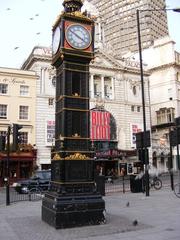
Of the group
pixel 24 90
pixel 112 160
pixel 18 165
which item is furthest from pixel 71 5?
pixel 112 160

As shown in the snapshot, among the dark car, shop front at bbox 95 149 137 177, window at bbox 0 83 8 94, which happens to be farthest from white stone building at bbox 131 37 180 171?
the dark car

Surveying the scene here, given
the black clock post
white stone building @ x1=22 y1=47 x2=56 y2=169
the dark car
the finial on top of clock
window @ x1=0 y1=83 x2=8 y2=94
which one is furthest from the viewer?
white stone building @ x1=22 y1=47 x2=56 y2=169

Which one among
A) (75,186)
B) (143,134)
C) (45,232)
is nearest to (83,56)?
(75,186)

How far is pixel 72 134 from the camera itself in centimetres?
1077

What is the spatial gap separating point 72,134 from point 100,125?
1358 inches

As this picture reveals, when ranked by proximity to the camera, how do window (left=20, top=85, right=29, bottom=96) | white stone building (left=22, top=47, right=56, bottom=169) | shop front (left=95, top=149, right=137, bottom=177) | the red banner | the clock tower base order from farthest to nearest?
the red banner → shop front (left=95, top=149, right=137, bottom=177) → white stone building (left=22, top=47, right=56, bottom=169) → window (left=20, top=85, right=29, bottom=96) → the clock tower base

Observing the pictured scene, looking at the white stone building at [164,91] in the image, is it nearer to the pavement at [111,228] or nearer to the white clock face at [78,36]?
the pavement at [111,228]

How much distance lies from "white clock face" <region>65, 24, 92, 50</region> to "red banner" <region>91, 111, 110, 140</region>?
3279cm

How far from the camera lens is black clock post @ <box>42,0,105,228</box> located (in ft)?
32.8

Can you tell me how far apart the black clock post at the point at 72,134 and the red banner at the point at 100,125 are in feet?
107

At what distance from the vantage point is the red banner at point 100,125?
146 ft

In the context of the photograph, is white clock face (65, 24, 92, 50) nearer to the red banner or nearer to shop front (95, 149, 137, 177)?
the red banner

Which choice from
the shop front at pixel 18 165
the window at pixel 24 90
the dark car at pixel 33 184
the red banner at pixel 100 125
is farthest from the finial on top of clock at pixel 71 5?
the red banner at pixel 100 125

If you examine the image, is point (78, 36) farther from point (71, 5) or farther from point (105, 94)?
point (105, 94)
